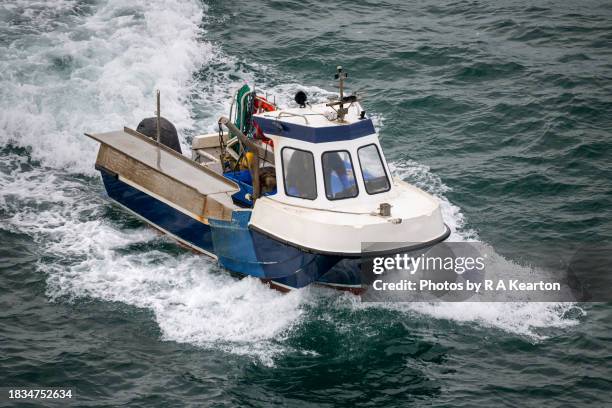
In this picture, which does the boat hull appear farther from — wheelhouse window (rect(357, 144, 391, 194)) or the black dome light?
the black dome light

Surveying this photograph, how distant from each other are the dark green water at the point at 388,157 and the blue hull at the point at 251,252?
333mm

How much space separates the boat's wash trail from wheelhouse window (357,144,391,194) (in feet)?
6.59

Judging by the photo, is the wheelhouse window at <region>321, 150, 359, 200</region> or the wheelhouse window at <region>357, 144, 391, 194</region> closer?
the wheelhouse window at <region>321, 150, 359, 200</region>

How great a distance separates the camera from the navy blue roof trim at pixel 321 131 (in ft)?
51.3

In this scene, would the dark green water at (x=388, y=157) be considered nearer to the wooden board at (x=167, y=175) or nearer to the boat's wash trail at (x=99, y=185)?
the boat's wash trail at (x=99, y=185)

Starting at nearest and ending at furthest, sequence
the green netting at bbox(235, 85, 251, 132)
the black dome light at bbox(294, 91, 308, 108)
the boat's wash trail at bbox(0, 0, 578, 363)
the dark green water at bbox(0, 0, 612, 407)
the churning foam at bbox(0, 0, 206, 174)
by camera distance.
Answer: the dark green water at bbox(0, 0, 612, 407), the boat's wash trail at bbox(0, 0, 578, 363), the black dome light at bbox(294, 91, 308, 108), the green netting at bbox(235, 85, 251, 132), the churning foam at bbox(0, 0, 206, 174)

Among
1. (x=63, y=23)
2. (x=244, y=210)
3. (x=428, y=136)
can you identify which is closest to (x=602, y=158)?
(x=428, y=136)

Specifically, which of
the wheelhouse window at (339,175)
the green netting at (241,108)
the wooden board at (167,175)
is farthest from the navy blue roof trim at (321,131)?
the green netting at (241,108)

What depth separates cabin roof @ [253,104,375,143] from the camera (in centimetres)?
1566

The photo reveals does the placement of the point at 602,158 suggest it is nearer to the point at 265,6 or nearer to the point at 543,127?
the point at 543,127

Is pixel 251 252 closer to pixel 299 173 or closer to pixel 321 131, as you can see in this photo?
pixel 299 173
